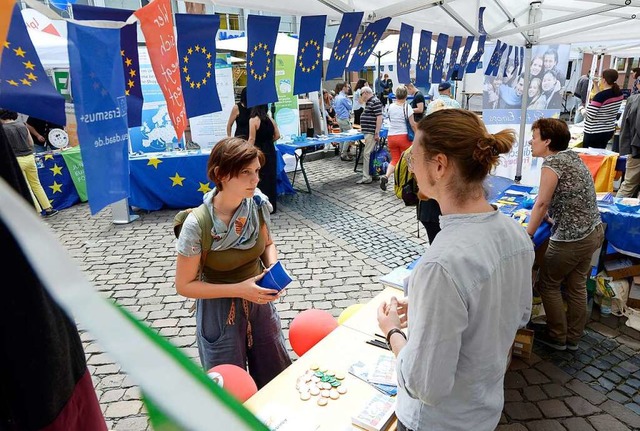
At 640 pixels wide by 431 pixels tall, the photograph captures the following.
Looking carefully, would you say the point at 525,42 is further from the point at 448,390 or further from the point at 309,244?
the point at 448,390

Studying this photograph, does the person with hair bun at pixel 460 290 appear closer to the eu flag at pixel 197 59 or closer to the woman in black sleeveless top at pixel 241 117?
the eu flag at pixel 197 59

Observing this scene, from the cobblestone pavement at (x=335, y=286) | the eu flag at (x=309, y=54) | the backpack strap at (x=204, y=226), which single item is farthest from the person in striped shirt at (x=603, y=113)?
the backpack strap at (x=204, y=226)

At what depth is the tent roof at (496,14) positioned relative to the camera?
3580mm

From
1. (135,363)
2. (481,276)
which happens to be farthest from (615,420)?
(135,363)

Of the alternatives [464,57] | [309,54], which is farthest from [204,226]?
[464,57]

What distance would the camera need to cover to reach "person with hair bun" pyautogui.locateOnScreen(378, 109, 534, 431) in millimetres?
1214

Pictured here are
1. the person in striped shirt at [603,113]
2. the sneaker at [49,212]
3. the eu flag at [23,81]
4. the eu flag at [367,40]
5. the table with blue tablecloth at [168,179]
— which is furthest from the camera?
the person in striped shirt at [603,113]

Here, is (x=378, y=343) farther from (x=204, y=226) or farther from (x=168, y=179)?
(x=168, y=179)

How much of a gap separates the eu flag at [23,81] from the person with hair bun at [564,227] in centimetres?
328

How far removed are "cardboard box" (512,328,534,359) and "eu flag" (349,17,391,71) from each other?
2822 millimetres

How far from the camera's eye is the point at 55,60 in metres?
6.48

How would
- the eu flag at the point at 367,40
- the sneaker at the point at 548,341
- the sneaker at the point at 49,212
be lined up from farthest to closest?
the sneaker at the point at 49,212 < the eu flag at the point at 367,40 < the sneaker at the point at 548,341

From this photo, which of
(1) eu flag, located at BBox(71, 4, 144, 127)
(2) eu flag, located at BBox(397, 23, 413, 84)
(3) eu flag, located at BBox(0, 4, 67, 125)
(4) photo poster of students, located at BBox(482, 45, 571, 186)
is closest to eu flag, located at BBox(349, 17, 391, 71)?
(2) eu flag, located at BBox(397, 23, 413, 84)

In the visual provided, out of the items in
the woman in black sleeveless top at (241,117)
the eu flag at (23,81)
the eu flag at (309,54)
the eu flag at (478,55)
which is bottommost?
the woman in black sleeveless top at (241,117)
